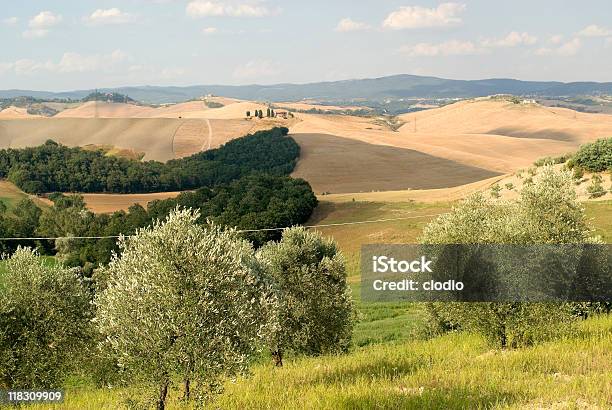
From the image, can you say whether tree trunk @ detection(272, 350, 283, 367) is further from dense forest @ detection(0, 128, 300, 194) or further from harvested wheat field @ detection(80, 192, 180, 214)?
dense forest @ detection(0, 128, 300, 194)

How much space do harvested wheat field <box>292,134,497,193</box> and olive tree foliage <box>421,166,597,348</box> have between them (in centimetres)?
10650

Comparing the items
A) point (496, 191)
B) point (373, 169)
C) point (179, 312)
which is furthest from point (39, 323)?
point (373, 169)

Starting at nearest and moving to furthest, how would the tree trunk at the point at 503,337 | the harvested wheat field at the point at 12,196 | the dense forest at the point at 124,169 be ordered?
the tree trunk at the point at 503,337 < the harvested wheat field at the point at 12,196 < the dense forest at the point at 124,169

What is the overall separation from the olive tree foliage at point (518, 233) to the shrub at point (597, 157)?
1926 inches

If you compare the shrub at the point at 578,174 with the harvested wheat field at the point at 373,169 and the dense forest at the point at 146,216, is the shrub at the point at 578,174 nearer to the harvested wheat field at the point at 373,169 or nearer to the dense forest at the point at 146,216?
the dense forest at the point at 146,216

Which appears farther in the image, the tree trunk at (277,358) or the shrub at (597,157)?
the shrub at (597,157)

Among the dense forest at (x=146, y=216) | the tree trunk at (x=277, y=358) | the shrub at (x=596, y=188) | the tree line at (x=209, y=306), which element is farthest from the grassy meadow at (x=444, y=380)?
the dense forest at (x=146, y=216)

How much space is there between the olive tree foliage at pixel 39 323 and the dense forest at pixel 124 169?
13254cm

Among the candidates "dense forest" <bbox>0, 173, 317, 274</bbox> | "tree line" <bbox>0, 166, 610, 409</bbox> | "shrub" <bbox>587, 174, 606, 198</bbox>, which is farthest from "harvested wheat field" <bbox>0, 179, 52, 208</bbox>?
"shrub" <bbox>587, 174, 606, 198</bbox>

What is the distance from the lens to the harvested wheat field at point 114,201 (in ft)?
431

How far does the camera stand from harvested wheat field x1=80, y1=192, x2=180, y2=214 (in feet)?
431

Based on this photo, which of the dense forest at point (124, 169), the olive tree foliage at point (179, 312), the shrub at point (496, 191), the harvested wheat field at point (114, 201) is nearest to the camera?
the olive tree foliage at point (179, 312)

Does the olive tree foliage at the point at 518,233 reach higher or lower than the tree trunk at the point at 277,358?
higher

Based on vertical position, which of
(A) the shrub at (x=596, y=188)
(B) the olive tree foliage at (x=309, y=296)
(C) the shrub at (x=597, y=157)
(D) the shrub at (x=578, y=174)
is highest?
(C) the shrub at (x=597, y=157)
